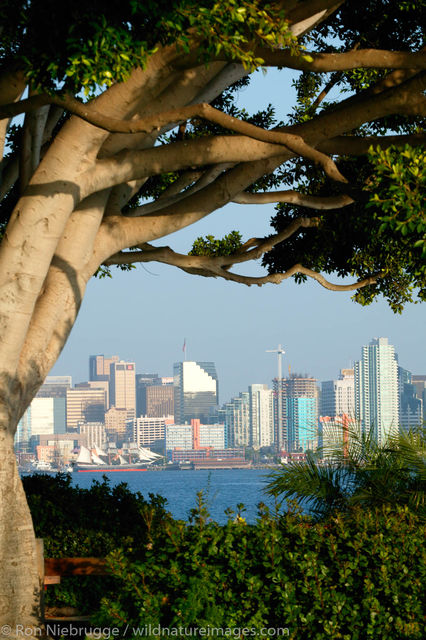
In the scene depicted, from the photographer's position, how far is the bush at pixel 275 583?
21.4 feet

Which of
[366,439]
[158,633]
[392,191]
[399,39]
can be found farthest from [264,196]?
[158,633]

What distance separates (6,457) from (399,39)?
7.31 meters

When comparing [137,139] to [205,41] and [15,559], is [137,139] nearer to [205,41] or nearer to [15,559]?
[205,41]

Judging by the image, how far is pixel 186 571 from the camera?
21.7ft

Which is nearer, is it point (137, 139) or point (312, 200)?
point (137, 139)

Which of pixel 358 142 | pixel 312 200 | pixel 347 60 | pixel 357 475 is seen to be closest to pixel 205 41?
pixel 347 60

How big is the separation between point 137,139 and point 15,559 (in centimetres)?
432

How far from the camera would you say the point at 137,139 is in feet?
29.2

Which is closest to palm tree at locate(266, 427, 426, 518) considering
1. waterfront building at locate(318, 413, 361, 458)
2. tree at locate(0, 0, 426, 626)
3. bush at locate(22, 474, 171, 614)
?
waterfront building at locate(318, 413, 361, 458)

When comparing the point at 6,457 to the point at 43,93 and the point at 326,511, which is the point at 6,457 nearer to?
the point at 43,93

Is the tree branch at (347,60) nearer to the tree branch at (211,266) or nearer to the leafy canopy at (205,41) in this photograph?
the leafy canopy at (205,41)

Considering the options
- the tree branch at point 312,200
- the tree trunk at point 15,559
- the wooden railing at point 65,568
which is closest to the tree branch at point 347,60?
the tree branch at point 312,200

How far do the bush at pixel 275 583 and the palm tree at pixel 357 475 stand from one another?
2829 millimetres

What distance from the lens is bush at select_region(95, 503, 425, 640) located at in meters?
6.52
